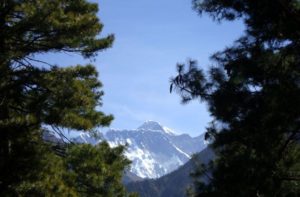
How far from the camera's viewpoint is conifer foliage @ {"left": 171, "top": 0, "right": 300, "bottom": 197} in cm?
1016

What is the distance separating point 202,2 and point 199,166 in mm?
9023

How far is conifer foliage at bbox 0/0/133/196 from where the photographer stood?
1376 centimetres

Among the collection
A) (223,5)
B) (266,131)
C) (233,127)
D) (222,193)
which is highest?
(223,5)

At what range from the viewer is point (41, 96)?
14.7 meters

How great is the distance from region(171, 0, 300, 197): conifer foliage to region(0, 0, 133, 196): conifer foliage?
4170 millimetres

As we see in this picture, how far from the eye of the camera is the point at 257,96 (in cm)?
1354

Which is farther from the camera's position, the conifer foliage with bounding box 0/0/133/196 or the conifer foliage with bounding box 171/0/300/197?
the conifer foliage with bounding box 0/0/133/196

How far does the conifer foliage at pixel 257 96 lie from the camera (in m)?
10.2

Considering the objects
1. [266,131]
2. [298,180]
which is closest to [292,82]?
[266,131]

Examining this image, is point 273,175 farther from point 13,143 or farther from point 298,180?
point 13,143

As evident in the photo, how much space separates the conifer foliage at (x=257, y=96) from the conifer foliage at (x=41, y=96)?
417 cm

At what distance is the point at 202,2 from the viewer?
11344 millimetres

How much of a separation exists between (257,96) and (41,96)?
6.29m

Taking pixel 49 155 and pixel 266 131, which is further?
pixel 49 155
